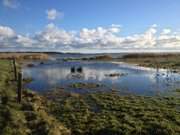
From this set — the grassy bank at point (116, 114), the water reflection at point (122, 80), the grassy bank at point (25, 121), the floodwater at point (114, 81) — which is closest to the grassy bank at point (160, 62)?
the water reflection at point (122, 80)

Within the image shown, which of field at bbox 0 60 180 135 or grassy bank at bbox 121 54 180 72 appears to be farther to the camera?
grassy bank at bbox 121 54 180 72

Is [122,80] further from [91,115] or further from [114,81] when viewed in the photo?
[91,115]

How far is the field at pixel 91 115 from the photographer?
16.5 metres

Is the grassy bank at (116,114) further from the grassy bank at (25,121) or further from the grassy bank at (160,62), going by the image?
the grassy bank at (160,62)

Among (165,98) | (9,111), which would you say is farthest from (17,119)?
(165,98)

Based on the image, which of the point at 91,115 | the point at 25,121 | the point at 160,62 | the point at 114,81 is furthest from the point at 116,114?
the point at 160,62

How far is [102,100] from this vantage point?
26453mm

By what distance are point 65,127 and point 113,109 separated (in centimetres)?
646

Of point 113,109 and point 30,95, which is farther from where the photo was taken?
point 30,95

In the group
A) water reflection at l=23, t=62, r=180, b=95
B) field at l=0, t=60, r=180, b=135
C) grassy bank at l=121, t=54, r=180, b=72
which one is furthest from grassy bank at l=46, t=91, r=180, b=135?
grassy bank at l=121, t=54, r=180, b=72

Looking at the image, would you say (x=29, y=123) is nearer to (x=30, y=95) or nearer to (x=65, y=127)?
(x=65, y=127)

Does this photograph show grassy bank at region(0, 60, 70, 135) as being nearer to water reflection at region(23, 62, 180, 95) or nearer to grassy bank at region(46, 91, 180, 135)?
grassy bank at region(46, 91, 180, 135)

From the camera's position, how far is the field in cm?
1655

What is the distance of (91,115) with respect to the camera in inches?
810
